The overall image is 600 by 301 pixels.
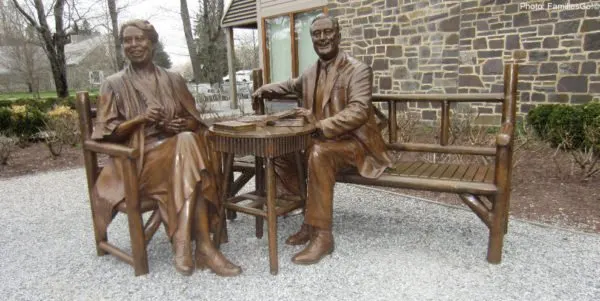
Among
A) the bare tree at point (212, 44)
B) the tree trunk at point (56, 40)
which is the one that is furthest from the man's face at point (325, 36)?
the bare tree at point (212, 44)

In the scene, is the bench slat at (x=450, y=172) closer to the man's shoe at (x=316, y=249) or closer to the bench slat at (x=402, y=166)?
the bench slat at (x=402, y=166)

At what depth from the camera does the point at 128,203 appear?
2.74 meters

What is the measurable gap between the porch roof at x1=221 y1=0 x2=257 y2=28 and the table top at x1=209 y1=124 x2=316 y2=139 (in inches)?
386

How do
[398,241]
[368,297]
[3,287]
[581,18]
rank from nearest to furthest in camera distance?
1. [368,297]
2. [3,287]
3. [398,241]
4. [581,18]

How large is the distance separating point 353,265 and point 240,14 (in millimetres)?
10716

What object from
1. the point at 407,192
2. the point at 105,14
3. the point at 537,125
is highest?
the point at 105,14

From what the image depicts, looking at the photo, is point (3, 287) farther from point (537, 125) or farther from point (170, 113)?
point (537, 125)

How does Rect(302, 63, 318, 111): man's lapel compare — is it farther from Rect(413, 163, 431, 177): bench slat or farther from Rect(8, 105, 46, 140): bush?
Rect(8, 105, 46, 140): bush

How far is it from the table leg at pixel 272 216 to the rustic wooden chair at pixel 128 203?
0.74 m

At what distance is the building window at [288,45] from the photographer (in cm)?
1024

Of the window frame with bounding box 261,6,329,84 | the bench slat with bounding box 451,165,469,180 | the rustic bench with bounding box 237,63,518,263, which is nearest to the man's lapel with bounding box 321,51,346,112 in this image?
the rustic bench with bounding box 237,63,518,263

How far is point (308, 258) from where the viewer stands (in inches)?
118

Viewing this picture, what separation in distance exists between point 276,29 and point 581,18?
6.68 meters

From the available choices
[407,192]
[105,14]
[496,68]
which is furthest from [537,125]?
[105,14]
